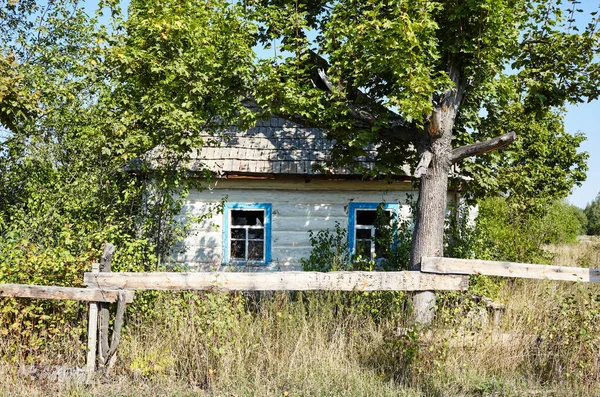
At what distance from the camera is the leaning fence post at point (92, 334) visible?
5824 millimetres

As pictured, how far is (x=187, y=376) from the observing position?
230 inches

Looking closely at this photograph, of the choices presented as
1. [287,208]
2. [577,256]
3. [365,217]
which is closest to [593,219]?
[577,256]

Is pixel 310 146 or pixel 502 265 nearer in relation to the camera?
pixel 502 265

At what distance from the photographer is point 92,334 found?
587 cm

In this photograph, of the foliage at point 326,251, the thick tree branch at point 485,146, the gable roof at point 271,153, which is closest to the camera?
the thick tree branch at point 485,146

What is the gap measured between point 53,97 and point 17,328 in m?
4.38

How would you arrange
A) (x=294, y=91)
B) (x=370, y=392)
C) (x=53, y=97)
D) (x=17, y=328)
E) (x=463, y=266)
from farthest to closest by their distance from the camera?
(x=53, y=97) < (x=294, y=91) < (x=463, y=266) < (x=17, y=328) < (x=370, y=392)

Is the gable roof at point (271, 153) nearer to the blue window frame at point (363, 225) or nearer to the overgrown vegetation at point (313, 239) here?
the blue window frame at point (363, 225)

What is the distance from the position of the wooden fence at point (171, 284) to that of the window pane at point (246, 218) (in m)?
5.83

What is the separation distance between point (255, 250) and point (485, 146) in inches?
239

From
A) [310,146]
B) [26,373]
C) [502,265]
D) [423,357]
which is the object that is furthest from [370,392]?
[310,146]

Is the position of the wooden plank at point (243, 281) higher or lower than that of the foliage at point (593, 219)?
lower

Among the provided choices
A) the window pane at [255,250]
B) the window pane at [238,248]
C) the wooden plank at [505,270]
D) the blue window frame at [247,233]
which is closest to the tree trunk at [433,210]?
the wooden plank at [505,270]

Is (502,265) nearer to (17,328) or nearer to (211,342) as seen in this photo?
(211,342)
